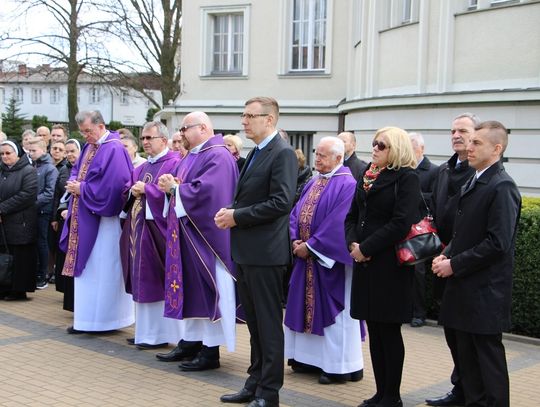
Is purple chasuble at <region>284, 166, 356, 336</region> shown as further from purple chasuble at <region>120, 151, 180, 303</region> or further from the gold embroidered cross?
purple chasuble at <region>120, 151, 180, 303</region>

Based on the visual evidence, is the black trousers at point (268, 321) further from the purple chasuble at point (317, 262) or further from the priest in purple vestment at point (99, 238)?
the priest in purple vestment at point (99, 238)

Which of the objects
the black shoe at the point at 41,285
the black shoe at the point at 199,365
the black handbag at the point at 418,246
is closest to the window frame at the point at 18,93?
the black shoe at the point at 41,285

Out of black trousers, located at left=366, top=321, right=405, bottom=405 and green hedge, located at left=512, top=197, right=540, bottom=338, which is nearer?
black trousers, located at left=366, top=321, right=405, bottom=405

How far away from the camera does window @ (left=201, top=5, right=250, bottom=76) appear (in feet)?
75.4

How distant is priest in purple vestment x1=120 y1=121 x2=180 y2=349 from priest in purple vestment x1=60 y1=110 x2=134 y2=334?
1.52 ft

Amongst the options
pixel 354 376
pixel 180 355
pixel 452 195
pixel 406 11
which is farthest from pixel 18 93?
pixel 452 195

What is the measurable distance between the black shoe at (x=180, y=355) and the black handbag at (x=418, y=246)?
2.58 m

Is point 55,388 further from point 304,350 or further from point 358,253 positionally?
point 358,253

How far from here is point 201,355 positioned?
7410mm

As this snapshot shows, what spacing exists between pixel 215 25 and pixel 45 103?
6869cm

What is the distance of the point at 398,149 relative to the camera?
5992mm

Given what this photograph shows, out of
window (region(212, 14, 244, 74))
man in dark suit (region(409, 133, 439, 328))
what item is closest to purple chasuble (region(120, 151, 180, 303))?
man in dark suit (region(409, 133, 439, 328))

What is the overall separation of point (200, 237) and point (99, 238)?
1.90 m

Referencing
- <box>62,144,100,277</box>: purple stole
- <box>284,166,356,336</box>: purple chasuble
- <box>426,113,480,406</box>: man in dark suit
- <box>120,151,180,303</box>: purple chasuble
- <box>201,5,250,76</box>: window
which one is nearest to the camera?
<box>426,113,480,406</box>: man in dark suit
